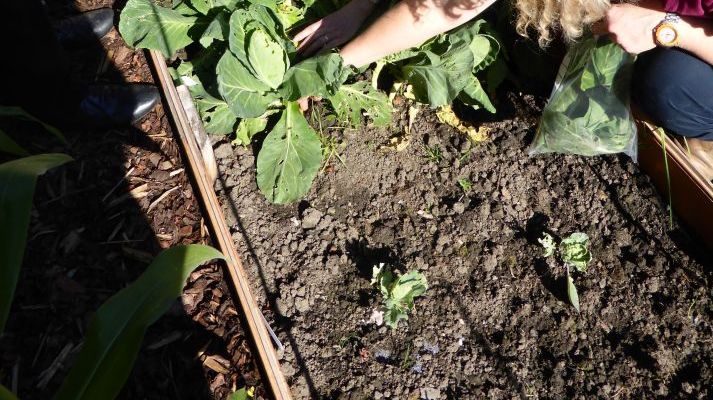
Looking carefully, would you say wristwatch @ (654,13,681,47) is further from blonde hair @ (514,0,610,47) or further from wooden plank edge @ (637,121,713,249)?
wooden plank edge @ (637,121,713,249)

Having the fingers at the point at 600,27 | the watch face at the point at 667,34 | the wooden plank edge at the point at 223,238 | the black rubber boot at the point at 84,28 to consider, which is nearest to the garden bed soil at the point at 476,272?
the wooden plank edge at the point at 223,238

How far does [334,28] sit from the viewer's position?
6.90 ft

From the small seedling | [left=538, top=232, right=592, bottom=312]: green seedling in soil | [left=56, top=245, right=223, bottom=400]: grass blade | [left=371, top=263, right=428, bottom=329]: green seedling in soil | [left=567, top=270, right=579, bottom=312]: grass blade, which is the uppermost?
[left=56, top=245, right=223, bottom=400]: grass blade

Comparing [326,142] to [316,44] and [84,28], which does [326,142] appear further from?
[84,28]

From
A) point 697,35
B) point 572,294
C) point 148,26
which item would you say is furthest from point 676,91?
point 148,26

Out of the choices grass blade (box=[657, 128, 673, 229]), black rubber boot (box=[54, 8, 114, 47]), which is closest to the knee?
grass blade (box=[657, 128, 673, 229])

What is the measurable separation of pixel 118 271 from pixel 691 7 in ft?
6.34

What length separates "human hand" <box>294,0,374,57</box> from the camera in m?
2.09

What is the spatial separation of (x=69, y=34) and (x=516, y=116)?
183 cm

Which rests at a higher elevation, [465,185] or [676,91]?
[676,91]

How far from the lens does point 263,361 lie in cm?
163

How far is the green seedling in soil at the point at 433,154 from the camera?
225cm

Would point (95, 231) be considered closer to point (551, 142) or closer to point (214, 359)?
point (214, 359)

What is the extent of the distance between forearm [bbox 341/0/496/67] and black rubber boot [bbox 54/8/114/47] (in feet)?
3.48
